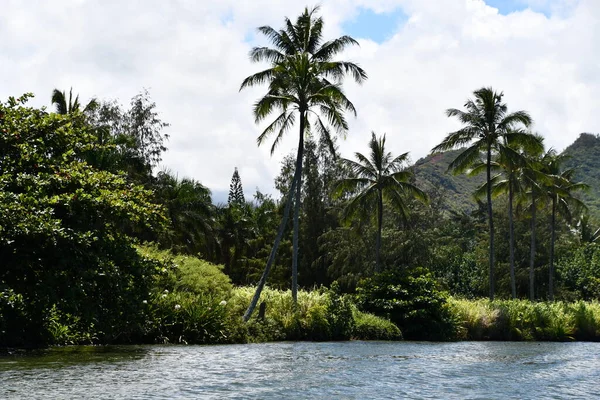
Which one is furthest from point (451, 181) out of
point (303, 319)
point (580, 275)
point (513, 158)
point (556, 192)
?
point (303, 319)

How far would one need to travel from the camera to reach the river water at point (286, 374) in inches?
513

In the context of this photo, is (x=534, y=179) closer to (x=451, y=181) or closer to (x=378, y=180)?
(x=378, y=180)

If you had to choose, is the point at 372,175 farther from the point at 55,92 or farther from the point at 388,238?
the point at 55,92

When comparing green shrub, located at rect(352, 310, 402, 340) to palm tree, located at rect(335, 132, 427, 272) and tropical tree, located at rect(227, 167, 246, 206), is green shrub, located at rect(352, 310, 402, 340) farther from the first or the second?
tropical tree, located at rect(227, 167, 246, 206)

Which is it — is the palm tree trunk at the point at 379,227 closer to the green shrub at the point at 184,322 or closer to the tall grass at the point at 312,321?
the tall grass at the point at 312,321

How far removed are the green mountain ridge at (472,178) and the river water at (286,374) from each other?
250 feet

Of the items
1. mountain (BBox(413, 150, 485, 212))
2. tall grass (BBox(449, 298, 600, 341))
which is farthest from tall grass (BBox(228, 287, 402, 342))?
mountain (BBox(413, 150, 485, 212))

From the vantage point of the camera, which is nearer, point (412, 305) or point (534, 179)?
point (412, 305)

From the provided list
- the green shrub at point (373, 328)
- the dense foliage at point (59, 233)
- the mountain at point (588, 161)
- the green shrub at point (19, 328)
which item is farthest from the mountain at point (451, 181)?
the green shrub at point (19, 328)

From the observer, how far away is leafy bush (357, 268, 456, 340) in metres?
32.0

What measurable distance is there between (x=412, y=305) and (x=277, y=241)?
23.2 ft

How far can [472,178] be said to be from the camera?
120 m

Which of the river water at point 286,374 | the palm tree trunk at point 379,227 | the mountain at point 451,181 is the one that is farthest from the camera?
→ the mountain at point 451,181

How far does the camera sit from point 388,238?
173 feet
